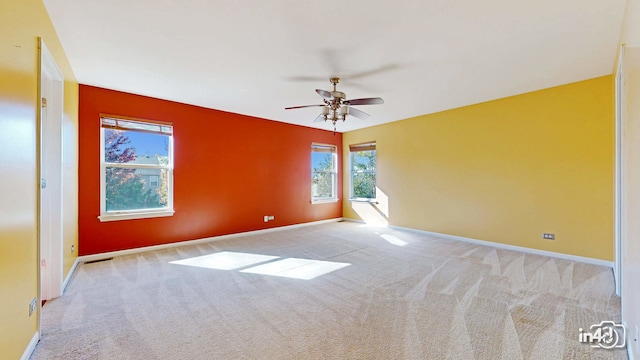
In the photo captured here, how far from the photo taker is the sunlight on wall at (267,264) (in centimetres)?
333

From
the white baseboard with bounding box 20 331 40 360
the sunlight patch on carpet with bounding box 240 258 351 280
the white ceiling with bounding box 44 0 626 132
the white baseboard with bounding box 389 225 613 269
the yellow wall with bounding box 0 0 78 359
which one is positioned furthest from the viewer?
the white baseboard with bounding box 389 225 613 269

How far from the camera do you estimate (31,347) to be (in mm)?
1781

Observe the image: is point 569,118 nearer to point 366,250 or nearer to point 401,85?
point 401,85

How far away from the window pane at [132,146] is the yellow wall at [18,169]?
7.26 ft

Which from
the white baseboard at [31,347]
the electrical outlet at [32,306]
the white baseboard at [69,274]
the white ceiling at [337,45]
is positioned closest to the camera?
the white baseboard at [31,347]

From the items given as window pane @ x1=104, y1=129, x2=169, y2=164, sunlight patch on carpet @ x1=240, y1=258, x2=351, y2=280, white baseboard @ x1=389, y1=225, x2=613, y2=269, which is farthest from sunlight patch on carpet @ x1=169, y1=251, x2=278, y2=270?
white baseboard @ x1=389, y1=225, x2=613, y2=269

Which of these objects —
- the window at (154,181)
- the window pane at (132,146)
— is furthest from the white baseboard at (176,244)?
the window pane at (132,146)

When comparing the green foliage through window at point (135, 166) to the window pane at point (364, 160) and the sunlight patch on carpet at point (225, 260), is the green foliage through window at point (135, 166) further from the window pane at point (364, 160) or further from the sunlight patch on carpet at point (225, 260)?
the window pane at point (364, 160)

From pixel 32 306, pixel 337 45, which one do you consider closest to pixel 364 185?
pixel 337 45

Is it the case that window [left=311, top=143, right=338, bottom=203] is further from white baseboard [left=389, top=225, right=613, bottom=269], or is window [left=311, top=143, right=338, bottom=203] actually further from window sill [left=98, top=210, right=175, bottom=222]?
window sill [left=98, top=210, right=175, bottom=222]

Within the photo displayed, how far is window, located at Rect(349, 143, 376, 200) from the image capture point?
6758 mm

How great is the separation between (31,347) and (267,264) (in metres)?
2.24

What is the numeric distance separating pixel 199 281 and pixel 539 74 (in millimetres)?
5091

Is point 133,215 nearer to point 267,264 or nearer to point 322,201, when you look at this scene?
point 267,264
